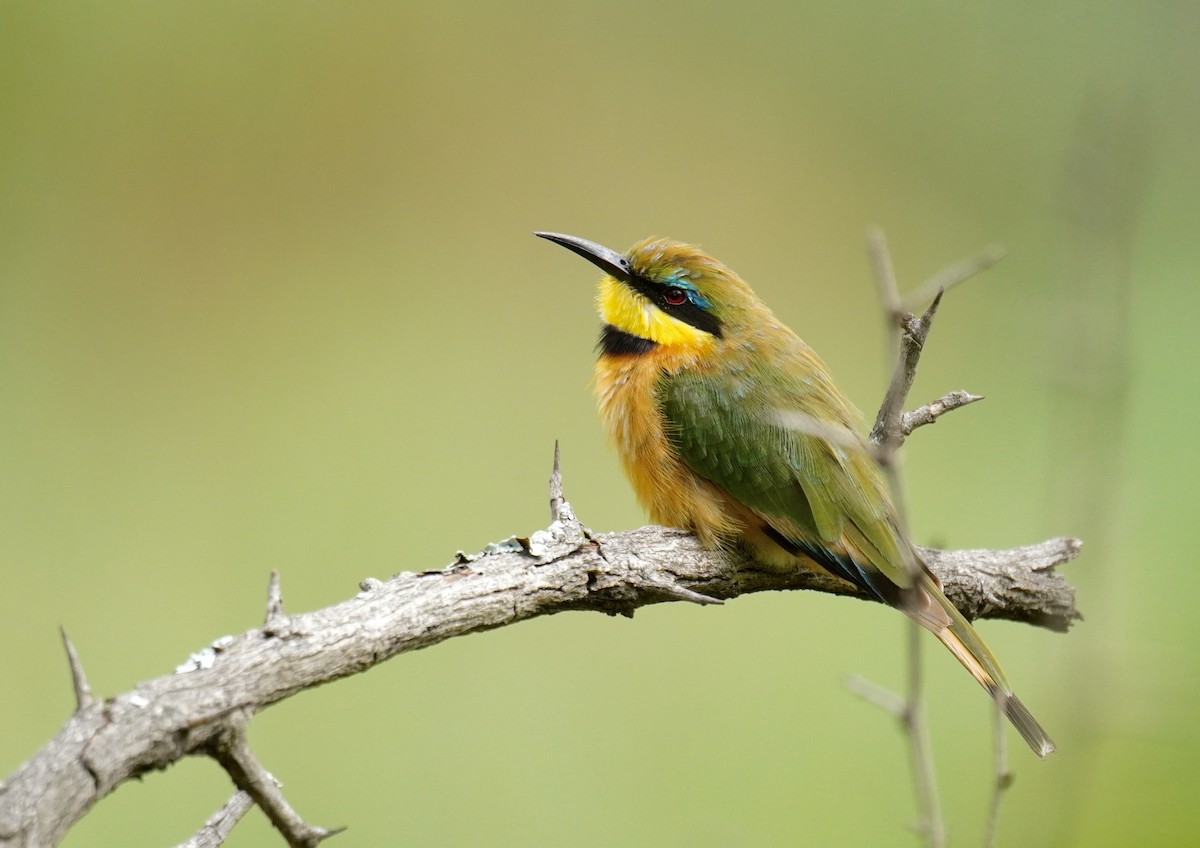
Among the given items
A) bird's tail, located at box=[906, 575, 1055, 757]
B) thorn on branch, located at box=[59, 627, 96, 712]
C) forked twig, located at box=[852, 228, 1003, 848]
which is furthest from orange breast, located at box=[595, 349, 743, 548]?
thorn on branch, located at box=[59, 627, 96, 712]

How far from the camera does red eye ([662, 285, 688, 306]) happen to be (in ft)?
7.93

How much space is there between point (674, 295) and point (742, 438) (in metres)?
0.43

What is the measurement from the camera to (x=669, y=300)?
2.44m

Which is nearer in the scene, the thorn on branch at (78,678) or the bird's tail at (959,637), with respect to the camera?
the thorn on branch at (78,678)

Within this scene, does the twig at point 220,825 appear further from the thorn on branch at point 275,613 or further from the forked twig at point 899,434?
the forked twig at point 899,434

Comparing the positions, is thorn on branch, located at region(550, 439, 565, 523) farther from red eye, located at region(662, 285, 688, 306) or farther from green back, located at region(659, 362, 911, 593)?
red eye, located at region(662, 285, 688, 306)

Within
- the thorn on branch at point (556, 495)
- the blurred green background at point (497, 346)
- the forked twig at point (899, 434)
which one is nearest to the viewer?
the forked twig at point (899, 434)

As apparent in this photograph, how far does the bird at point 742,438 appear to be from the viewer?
1982mm

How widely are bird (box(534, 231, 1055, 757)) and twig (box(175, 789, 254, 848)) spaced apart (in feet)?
3.07

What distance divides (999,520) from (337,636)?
2855mm

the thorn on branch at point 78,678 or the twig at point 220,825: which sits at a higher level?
the thorn on branch at point 78,678

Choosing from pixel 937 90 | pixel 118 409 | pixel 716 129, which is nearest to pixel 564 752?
pixel 118 409

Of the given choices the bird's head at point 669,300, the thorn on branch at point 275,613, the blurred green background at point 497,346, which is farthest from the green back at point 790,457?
the thorn on branch at point 275,613

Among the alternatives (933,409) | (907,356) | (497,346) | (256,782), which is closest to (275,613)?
(256,782)
